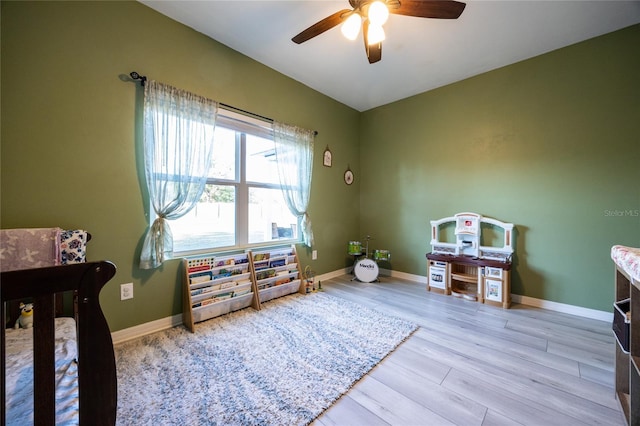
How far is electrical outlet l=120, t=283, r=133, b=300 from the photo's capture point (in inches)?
73.3

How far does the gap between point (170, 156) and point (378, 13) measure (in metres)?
1.89

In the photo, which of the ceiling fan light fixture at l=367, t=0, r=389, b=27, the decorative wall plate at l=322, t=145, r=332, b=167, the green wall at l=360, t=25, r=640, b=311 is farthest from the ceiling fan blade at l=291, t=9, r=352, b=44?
the green wall at l=360, t=25, r=640, b=311

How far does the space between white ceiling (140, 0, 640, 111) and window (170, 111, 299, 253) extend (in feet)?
2.50

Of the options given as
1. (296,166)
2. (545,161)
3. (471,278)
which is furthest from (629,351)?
(296,166)

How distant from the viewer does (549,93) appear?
8.13ft

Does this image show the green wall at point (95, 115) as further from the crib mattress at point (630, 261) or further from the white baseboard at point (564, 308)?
the white baseboard at point (564, 308)

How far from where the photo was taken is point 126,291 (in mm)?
1878

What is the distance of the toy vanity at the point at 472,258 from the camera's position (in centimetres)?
255

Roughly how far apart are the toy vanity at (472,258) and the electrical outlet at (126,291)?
309 centimetres

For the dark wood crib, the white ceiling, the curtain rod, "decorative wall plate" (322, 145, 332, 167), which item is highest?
the white ceiling

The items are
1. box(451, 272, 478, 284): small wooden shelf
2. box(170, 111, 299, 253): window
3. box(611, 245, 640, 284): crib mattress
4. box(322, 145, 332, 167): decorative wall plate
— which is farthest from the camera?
box(322, 145, 332, 167): decorative wall plate

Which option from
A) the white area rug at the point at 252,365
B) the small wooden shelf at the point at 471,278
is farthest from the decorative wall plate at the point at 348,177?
the white area rug at the point at 252,365

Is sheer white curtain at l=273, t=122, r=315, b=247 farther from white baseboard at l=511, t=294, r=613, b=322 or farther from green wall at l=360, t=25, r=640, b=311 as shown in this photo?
white baseboard at l=511, t=294, r=613, b=322

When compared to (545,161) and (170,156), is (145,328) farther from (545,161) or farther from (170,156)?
(545,161)
